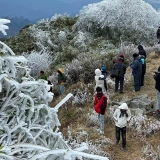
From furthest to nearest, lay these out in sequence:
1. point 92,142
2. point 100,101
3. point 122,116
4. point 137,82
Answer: point 137,82 < point 92,142 < point 100,101 < point 122,116

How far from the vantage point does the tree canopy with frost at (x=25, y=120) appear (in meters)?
2.29

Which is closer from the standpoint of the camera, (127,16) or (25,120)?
(25,120)

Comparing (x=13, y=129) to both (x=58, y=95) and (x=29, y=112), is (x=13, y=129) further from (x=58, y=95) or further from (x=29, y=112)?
(x=58, y=95)

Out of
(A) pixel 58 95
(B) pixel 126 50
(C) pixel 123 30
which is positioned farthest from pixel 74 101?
(C) pixel 123 30

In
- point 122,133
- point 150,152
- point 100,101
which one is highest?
point 100,101

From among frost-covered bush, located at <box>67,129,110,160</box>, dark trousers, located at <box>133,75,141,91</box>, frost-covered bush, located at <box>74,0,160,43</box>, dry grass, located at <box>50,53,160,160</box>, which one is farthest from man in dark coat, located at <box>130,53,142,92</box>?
frost-covered bush, located at <box>74,0,160,43</box>

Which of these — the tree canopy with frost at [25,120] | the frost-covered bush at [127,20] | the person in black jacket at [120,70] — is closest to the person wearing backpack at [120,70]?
the person in black jacket at [120,70]

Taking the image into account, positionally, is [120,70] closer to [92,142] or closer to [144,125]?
[144,125]

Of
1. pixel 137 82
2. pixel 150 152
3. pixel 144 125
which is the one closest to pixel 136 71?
pixel 137 82

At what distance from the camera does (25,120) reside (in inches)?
102

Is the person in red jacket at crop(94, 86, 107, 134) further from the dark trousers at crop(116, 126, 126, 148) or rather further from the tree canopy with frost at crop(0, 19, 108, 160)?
the tree canopy with frost at crop(0, 19, 108, 160)

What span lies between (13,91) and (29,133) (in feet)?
1.10

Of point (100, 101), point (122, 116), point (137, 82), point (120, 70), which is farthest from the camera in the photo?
point (137, 82)

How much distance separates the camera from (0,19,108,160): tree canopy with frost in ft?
7.52
